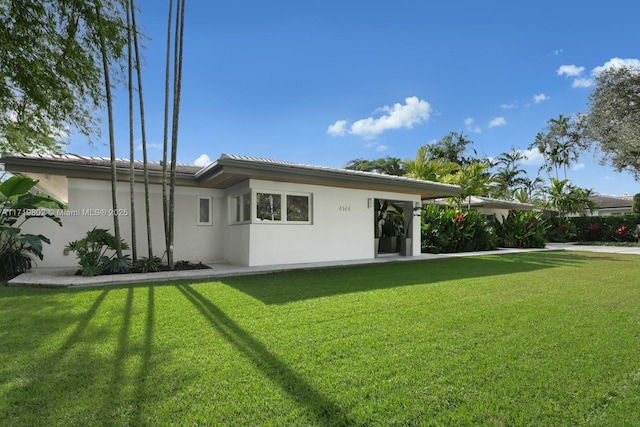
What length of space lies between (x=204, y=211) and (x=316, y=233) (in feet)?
12.7

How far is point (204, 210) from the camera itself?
1141 centimetres

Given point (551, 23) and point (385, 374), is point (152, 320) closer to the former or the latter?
point (385, 374)

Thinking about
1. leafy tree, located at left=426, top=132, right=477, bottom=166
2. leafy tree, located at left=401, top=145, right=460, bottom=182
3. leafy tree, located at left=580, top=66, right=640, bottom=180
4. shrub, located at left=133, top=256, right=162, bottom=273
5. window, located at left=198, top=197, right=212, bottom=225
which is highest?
leafy tree, located at left=426, top=132, right=477, bottom=166

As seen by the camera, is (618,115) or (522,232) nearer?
(618,115)

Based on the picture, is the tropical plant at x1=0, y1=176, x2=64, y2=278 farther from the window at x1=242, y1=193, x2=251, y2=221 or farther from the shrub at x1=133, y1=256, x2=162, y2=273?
the window at x1=242, y1=193, x2=251, y2=221

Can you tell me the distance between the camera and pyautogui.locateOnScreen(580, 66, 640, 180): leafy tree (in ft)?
54.3

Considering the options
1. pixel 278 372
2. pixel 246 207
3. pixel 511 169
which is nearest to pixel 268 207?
pixel 246 207

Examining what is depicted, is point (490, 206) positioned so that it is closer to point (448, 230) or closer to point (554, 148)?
point (448, 230)

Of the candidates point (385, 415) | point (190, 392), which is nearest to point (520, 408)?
point (385, 415)

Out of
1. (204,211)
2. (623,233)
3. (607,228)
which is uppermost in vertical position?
(204,211)

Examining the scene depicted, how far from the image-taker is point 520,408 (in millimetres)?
2275

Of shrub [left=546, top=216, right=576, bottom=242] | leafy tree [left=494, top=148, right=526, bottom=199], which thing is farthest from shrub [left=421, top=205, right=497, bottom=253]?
leafy tree [left=494, top=148, right=526, bottom=199]

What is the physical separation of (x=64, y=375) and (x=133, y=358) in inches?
19.9

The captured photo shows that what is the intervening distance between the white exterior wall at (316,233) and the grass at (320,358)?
12.7ft
